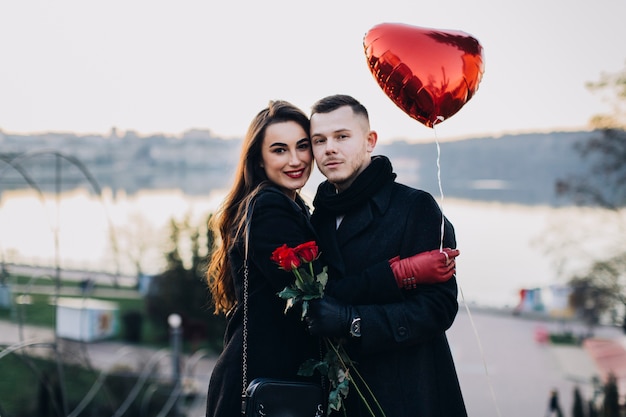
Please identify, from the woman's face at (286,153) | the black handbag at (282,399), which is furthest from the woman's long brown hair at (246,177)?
the black handbag at (282,399)

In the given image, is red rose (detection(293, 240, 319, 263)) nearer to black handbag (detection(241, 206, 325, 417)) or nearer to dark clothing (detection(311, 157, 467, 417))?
dark clothing (detection(311, 157, 467, 417))

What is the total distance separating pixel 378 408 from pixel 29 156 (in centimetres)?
549

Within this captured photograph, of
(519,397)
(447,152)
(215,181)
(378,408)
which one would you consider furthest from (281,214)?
(215,181)

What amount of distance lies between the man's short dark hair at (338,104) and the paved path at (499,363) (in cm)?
Answer: 948

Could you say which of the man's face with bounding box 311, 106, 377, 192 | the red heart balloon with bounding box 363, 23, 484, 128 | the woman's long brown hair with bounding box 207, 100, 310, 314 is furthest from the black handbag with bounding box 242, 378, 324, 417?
the red heart balloon with bounding box 363, 23, 484, 128

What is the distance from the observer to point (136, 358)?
17.0m

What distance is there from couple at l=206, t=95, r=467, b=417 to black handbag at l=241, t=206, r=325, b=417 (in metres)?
0.11

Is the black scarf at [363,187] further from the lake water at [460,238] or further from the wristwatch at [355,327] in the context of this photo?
the lake water at [460,238]

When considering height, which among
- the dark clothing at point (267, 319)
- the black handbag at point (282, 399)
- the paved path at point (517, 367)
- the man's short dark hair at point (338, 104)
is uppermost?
the man's short dark hair at point (338, 104)

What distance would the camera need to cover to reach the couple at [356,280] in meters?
2.19

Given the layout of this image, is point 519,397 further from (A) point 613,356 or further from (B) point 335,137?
(B) point 335,137

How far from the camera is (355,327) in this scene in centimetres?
217

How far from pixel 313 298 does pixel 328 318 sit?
7 centimetres

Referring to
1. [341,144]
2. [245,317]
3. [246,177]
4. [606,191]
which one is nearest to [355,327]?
[245,317]
